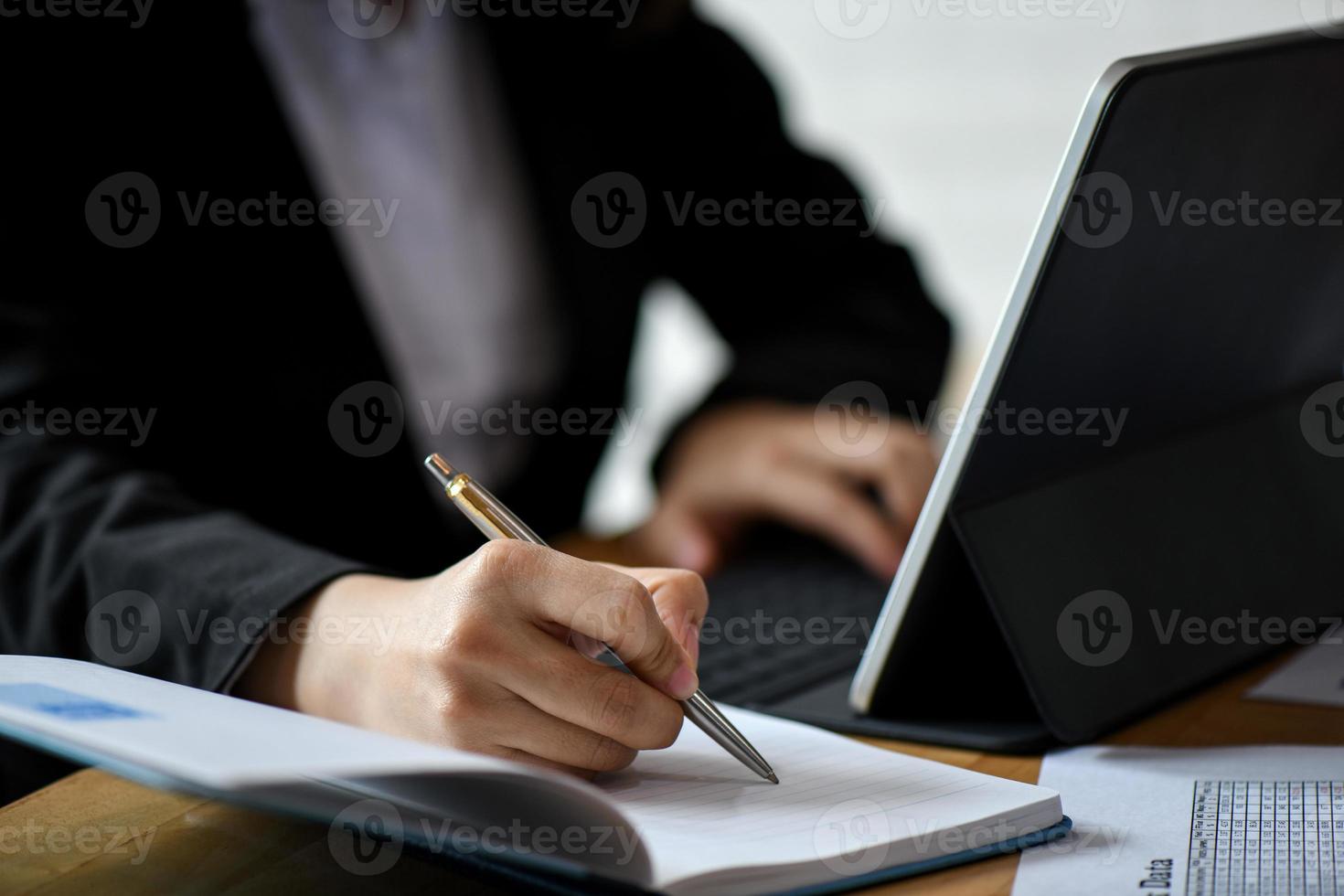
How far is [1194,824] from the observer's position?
0.53 meters

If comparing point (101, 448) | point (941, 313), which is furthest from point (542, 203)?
point (101, 448)

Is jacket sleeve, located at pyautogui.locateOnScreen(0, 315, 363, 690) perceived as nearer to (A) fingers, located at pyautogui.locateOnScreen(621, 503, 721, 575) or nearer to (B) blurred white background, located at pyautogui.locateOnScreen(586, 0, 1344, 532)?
(A) fingers, located at pyautogui.locateOnScreen(621, 503, 721, 575)

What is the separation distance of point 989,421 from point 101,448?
0.58 meters
